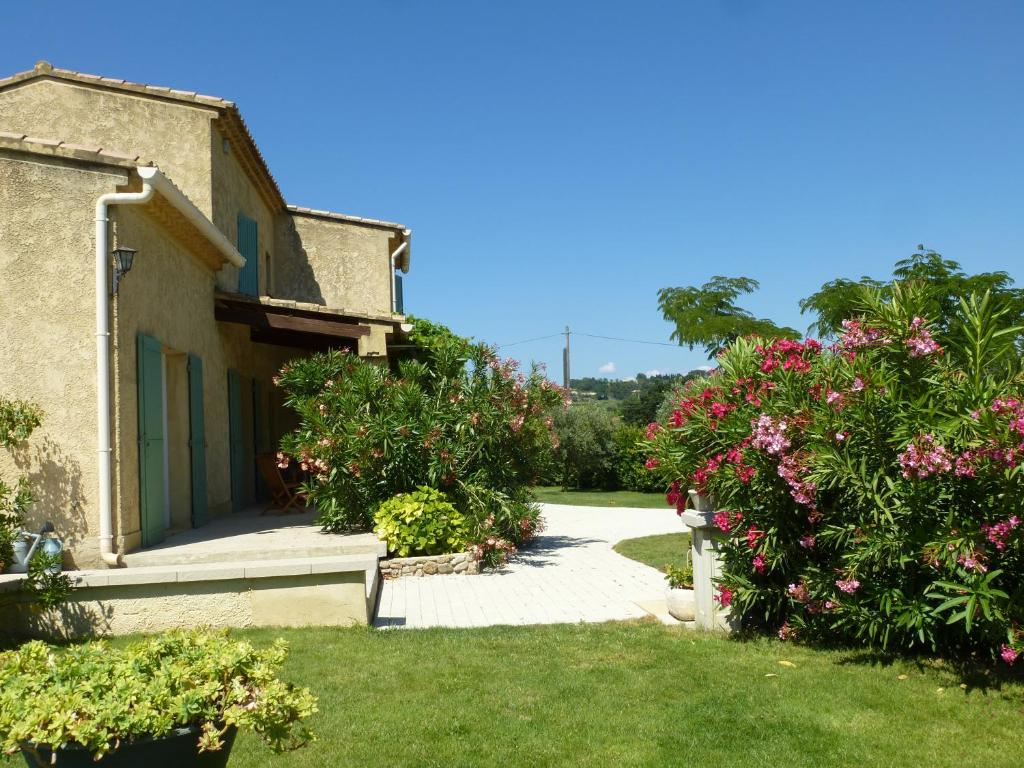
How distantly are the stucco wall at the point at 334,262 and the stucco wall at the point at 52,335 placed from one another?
10039mm

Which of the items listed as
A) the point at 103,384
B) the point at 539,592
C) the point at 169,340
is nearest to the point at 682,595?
the point at 539,592

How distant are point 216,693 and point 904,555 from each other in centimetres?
403

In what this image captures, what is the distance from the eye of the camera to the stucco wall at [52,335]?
7.36 meters

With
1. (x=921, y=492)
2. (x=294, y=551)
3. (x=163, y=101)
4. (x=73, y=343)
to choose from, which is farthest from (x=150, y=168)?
(x=921, y=492)

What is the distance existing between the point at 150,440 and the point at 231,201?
232 inches

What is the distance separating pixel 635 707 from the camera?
187 inches

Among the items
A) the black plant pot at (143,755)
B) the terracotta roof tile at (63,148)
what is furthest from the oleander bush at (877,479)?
the terracotta roof tile at (63,148)

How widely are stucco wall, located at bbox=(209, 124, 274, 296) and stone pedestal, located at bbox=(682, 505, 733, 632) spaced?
318 inches

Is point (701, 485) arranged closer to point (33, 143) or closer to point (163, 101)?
point (33, 143)

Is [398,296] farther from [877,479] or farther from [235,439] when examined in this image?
[877,479]

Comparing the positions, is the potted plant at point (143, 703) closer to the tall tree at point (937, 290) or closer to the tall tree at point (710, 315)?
the tall tree at point (937, 290)

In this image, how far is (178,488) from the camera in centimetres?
1002

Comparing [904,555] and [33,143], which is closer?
[904,555]

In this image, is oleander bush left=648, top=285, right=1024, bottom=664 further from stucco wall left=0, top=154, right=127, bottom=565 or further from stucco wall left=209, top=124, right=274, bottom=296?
stucco wall left=209, top=124, right=274, bottom=296
